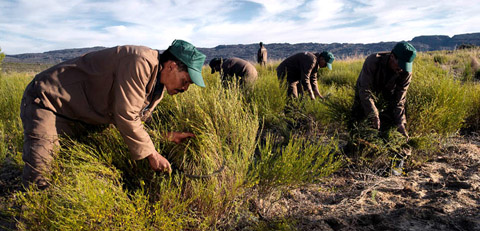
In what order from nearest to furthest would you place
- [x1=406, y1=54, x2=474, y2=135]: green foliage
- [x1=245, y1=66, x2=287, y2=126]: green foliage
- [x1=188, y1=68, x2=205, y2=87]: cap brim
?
1. [x1=188, y1=68, x2=205, y2=87]: cap brim
2. [x1=406, y1=54, x2=474, y2=135]: green foliage
3. [x1=245, y1=66, x2=287, y2=126]: green foliage

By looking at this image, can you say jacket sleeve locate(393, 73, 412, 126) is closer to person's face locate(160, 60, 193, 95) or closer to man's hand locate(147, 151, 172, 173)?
person's face locate(160, 60, 193, 95)

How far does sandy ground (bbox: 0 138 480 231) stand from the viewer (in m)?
2.25

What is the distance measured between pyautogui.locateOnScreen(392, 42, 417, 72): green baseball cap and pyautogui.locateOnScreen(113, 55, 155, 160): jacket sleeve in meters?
2.62

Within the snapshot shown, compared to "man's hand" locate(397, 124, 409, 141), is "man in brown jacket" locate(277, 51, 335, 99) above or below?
above

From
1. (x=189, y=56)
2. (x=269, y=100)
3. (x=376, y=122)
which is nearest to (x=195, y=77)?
(x=189, y=56)

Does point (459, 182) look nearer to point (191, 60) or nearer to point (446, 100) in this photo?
point (446, 100)

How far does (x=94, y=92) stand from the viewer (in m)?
1.98

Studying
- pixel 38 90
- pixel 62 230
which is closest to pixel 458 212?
pixel 62 230

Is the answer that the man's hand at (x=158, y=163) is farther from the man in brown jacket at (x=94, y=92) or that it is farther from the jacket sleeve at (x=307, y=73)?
the jacket sleeve at (x=307, y=73)

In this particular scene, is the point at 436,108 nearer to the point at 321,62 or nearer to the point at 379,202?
the point at 379,202

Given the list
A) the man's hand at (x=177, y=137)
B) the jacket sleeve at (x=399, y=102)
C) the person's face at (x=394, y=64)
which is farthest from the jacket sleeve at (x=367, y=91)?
the man's hand at (x=177, y=137)

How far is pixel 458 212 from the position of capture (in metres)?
2.39

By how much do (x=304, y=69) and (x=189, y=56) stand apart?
3715mm

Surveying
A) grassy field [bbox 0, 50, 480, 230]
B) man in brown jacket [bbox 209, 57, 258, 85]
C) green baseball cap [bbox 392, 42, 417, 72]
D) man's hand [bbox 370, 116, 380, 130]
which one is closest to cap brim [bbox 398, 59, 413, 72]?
green baseball cap [bbox 392, 42, 417, 72]
